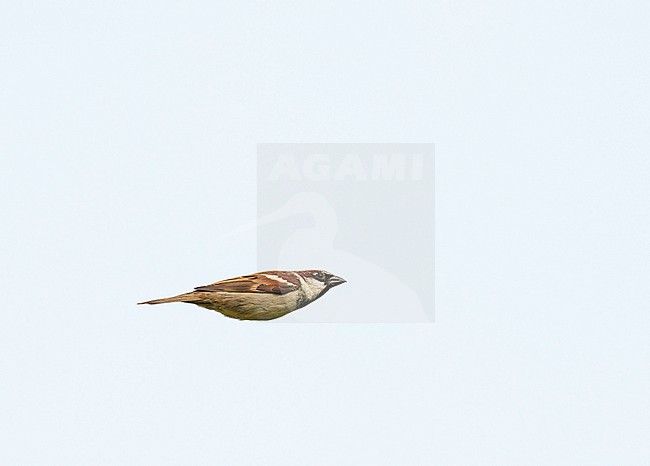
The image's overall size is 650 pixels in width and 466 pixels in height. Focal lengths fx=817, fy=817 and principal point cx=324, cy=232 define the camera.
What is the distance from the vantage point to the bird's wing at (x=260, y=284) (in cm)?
508

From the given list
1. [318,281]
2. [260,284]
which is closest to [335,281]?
[318,281]

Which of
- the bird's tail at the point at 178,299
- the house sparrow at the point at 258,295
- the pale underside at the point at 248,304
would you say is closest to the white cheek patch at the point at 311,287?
the house sparrow at the point at 258,295

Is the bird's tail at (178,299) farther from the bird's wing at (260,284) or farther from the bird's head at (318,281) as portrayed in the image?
the bird's head at (318,281)

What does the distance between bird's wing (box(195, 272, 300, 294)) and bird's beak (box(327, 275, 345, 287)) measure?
0.27 m

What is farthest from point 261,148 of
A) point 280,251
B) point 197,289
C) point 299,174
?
point 197,289

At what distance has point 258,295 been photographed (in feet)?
16.8

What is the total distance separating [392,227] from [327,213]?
455 mm

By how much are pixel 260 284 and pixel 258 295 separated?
3.4 inches

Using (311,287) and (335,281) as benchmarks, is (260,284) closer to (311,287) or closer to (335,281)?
(311,287)

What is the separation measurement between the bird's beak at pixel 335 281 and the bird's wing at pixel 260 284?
0.88 feet

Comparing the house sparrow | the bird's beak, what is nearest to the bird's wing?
the house sparrow

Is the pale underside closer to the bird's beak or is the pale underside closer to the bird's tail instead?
the bird's tail

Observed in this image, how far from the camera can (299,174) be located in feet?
18.1

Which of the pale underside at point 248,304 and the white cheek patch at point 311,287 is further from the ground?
the white cheek patch at point 311,287
